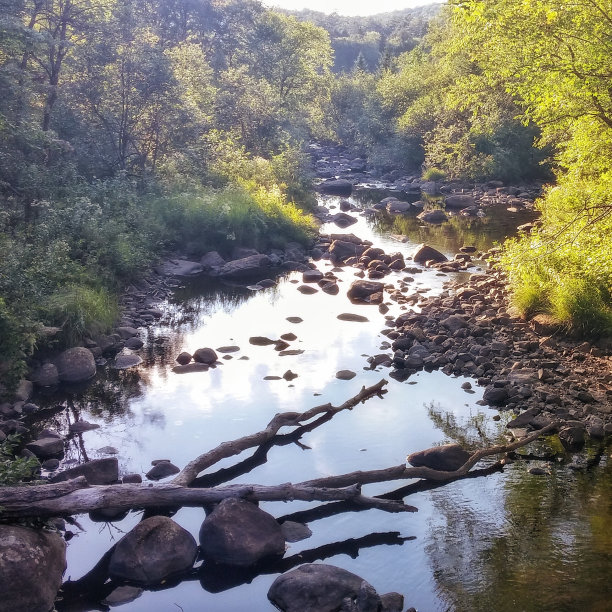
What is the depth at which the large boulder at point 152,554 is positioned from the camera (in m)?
7.43

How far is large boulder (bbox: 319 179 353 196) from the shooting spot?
36031 mm

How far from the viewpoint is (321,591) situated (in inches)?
271

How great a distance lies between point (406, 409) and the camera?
11.9m

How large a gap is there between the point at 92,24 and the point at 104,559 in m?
18.7

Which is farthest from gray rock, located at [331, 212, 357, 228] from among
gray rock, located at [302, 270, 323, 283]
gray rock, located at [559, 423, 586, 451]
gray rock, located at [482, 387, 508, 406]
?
gray rock, located at [559, 423, 586, 451]

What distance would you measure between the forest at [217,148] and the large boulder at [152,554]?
5.08 metres

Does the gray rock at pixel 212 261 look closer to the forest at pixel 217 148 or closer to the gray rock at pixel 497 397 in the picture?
the forest at pixel 217 148

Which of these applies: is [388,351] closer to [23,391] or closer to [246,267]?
[23,391]

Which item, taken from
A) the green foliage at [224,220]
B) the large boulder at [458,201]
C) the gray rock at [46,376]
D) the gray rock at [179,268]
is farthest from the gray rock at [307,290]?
the large boulder at [458,201]

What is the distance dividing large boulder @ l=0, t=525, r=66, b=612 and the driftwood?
29 centimetres

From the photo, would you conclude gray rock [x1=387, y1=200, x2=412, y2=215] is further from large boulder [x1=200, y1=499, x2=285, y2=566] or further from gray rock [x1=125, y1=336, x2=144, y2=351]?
large boulder [x1=200, y1=499, x2=285, y2=566]

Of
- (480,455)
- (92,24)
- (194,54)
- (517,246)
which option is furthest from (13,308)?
(194,54)

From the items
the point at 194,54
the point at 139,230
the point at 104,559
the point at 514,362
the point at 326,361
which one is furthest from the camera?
the point at 194,54

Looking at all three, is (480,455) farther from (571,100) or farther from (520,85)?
(520,85)
